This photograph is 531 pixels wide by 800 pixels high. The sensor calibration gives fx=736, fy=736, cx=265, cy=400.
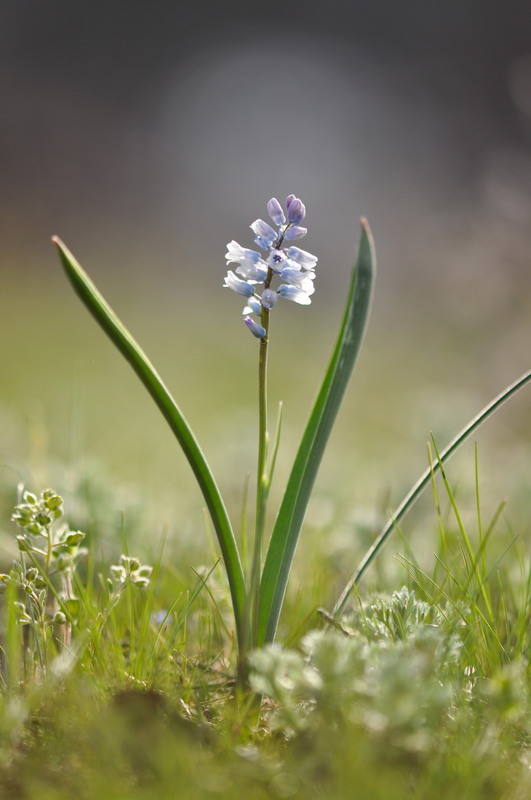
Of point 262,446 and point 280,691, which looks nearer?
point 280,691

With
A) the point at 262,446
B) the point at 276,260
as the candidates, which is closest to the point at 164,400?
the point at 262,446

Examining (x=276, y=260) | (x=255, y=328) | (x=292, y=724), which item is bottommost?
(x=292, y=724)

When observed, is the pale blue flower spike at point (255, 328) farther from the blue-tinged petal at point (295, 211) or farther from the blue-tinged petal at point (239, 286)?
the blue-tinged petal at point (295, 211)

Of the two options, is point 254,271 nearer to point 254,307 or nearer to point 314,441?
point 254,307

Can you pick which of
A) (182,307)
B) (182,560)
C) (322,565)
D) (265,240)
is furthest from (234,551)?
(182,307)

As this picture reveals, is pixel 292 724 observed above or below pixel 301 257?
below

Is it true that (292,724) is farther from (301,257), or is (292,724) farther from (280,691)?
(301,257)

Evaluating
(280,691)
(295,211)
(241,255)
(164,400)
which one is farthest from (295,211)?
(280,691)
